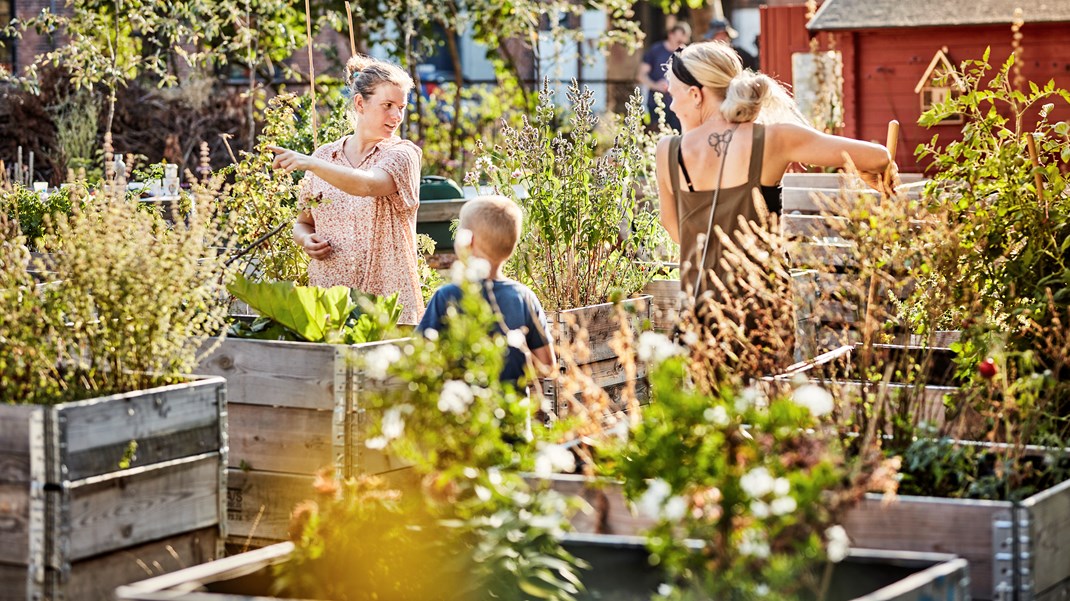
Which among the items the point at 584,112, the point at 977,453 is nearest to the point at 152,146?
the point at 584,112

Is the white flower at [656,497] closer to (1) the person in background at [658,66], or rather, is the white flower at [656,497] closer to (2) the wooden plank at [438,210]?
(2) the wooden plank at [438,210]

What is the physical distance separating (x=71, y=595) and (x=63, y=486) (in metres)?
0.26

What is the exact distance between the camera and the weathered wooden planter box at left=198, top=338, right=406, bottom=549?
14.6 ft

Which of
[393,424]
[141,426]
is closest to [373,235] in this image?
[141,426]

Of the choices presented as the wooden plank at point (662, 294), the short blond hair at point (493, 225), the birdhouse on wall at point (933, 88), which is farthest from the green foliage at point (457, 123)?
the short blond hair at point (493, 225)

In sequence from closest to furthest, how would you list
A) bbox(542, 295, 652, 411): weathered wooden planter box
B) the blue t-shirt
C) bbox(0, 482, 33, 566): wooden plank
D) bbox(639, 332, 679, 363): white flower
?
bbox(639, 332, 679, 363): white flower
bbox(0, 482, 33, 566): wooden plank
the blue t-shirt
bbox(542, 295, 652, 411): weathered wooden planter box

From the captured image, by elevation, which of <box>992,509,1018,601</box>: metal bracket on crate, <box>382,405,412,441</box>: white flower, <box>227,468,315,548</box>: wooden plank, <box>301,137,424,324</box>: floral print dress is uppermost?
<box>301,137,424,324</box>: floral print dress

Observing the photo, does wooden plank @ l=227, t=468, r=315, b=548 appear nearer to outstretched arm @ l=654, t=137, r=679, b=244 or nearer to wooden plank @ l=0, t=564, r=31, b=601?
wooden plank @ l=0, t=564, r=31, b=601

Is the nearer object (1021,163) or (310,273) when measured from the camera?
(1021,163)

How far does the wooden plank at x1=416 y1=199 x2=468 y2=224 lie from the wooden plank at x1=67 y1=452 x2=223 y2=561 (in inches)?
217

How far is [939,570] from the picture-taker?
9.41 ft

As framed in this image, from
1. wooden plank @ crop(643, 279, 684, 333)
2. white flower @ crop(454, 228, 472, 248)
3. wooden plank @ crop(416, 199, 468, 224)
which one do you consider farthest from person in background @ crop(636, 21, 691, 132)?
white flower @ crop(454, 228, 472, 248)

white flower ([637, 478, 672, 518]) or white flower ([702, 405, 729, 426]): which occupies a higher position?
white flower ([702, 405, 729, 426])

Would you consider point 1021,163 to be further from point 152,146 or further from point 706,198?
point 152,146
